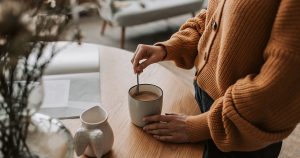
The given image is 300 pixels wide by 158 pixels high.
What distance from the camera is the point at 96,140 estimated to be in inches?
30.0

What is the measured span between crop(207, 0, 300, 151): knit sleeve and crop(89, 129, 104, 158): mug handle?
0.25 metres

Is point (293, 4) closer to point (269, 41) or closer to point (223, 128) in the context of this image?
point (269, 41)

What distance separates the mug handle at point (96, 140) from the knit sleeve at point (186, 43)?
392 millimetres

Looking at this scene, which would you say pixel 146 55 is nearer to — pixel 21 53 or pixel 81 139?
pixel 81 139

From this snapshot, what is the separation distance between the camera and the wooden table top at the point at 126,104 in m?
0.85

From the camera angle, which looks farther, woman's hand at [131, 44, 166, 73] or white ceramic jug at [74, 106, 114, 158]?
woman's hand at [131, 44, 166, 73]

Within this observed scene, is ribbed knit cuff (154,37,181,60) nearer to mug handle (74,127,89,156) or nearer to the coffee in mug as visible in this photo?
the coffee in mug

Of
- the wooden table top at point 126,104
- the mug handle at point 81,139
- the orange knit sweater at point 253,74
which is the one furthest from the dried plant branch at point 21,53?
the orange knit sweater at point 253,74

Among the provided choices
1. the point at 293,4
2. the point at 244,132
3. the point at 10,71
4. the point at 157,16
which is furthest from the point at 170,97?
the point at 157,16

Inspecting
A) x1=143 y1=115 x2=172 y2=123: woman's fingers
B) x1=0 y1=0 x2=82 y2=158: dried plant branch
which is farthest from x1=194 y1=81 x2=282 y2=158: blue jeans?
x1=0 y1=0 x2=82 y2=158: dried plant branch

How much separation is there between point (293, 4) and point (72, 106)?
62cm

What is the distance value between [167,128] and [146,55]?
0.25 m

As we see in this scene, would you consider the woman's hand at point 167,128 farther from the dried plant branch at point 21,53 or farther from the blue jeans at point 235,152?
the dried plant branch at point 21,53

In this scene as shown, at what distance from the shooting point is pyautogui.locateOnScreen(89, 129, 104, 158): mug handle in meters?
0.76
